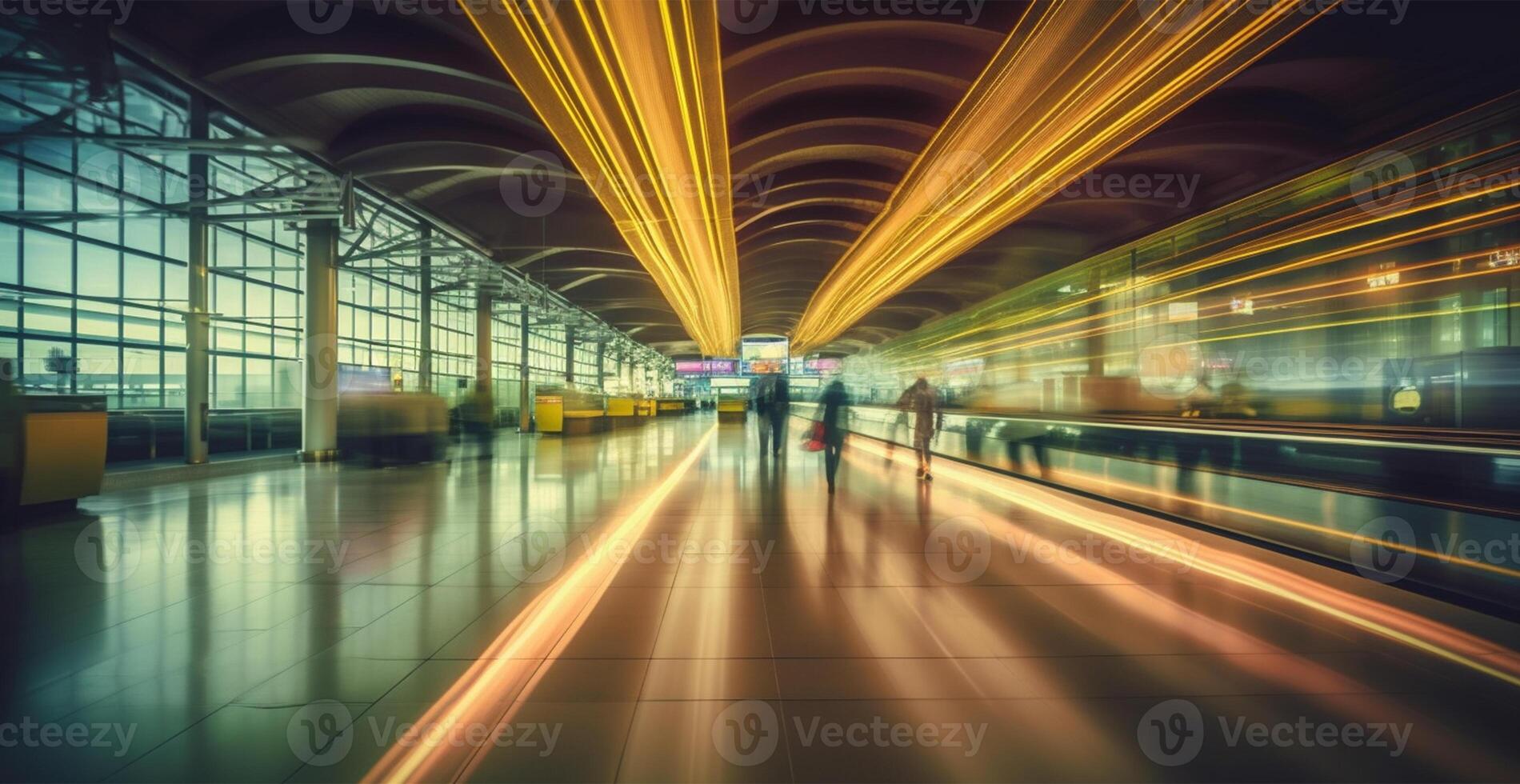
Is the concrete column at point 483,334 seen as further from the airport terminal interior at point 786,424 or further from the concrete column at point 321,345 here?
the concrete column at point 321,345

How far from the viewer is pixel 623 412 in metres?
36.9

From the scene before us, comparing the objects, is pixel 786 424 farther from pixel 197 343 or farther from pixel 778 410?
pixel 197 343

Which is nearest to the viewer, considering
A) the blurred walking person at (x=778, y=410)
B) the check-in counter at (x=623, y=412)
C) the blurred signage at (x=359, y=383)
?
the blurred walking person at (x=778, y=410)

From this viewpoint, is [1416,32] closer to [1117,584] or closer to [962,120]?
[962,120]

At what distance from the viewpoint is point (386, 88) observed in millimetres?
11242

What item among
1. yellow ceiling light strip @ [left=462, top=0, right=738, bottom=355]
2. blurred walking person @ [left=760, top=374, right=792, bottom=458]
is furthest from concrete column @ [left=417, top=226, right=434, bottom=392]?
blurred walking person @ [left=760, top=374, right=792, bottom=458]

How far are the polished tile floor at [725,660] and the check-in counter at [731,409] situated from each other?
28.3m

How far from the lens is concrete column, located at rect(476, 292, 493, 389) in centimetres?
2494

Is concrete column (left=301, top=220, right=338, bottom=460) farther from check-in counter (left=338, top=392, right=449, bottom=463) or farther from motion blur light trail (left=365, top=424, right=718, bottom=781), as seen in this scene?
motion blur light trail (left=365, top=424, right=718, bottom=781)

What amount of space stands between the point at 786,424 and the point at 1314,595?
1055 centimetres

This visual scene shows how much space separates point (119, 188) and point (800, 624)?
16.8 metres

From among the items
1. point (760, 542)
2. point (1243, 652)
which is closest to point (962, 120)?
point (760, 542)

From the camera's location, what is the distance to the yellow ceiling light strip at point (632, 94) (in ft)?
19.5

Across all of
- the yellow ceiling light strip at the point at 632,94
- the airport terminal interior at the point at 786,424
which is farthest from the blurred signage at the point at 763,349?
the yellow ceiling light strip at the point at 632,94
